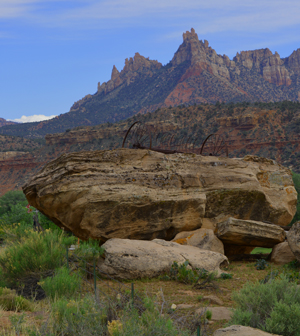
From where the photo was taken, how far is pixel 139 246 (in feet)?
29.4

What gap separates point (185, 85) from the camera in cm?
14938

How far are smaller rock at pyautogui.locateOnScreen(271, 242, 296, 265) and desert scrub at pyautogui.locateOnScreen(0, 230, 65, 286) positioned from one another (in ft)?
20.8

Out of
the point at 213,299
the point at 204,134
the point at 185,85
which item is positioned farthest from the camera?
the point at 185,85

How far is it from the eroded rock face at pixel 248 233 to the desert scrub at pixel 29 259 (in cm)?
501

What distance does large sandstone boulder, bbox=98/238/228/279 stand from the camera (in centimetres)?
841

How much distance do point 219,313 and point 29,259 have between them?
196 inches

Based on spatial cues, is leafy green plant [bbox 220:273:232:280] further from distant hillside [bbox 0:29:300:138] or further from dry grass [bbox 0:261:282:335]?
distant hillside [bbox 0:29:300:138]

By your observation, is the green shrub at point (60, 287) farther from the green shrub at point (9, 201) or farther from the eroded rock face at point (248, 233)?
the green shrub at point (9, 201)

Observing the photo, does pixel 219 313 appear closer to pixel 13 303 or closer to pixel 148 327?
pixel 148 327

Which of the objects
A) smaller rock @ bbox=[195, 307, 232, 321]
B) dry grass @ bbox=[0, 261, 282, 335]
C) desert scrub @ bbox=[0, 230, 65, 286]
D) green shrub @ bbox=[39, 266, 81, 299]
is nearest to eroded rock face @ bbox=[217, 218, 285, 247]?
dry grass @ bbox=[0, 261, 282, 335]

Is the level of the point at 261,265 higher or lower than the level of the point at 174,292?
lower

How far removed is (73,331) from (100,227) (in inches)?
226

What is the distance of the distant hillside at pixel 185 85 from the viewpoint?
419 ft

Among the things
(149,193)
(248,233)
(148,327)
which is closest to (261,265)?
(248,233)
